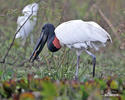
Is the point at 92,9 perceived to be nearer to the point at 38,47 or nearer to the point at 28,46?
the point at 28,46

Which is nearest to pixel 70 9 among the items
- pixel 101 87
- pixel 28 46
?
pixel 28 46

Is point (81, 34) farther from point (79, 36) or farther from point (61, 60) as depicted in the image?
point (61, 60)

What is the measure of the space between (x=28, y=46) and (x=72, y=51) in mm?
2663

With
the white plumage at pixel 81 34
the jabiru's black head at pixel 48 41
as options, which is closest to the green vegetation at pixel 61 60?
the jabiru's black head at pixel 48 41

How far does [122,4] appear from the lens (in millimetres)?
10508

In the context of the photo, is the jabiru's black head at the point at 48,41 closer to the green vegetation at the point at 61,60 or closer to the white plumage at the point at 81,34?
the green vegetation at the point at 61,60

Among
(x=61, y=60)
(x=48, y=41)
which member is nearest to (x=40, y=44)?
(x=48, y=41)

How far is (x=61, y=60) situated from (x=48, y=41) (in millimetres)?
705

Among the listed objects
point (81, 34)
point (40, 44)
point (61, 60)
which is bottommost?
point (61, 60)

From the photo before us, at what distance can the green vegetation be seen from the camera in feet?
12.1

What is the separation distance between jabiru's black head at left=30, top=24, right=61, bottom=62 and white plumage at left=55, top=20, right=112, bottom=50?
0.27m

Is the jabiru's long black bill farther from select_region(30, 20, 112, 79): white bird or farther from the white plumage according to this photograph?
the white plumage

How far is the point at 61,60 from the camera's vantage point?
5.93m

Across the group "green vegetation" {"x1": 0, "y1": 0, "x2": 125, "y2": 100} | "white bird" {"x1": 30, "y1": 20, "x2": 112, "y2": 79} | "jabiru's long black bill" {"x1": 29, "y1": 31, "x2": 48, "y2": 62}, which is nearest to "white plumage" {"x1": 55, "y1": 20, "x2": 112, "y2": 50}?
"white bird" {"x1": 30, "y1": 20, "x2": 112, "y2": 79}
